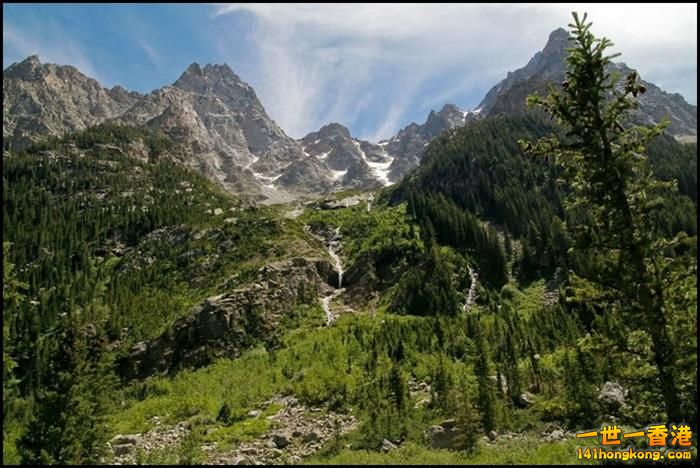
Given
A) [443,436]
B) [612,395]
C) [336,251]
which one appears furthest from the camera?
[336,251]

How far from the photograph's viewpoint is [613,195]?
520 inches

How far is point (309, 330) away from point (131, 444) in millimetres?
29139

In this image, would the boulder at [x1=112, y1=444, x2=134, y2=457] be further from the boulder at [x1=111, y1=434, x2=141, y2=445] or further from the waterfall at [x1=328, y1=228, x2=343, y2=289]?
the waterfall at [x1=328, y1=228, x2=343, y2=289]

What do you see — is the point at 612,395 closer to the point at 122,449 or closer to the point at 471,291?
the point at 122,449

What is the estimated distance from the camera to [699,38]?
11883 millimetres

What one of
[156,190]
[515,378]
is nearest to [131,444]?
[515,378]

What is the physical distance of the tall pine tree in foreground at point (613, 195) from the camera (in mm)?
12484

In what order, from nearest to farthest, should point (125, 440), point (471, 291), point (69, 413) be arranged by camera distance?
point (69, 413) → point (125, 440) → point (471, 291)

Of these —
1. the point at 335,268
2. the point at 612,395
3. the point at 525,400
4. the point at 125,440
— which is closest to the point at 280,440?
the point at 125,440

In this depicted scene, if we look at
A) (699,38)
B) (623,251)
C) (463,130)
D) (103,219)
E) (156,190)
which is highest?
(463,130)

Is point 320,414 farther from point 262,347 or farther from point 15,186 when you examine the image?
point 15,186

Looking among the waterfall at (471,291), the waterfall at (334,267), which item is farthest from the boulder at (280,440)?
the waterfall at (471,291)

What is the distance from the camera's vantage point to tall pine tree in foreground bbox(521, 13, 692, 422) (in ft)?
41.0

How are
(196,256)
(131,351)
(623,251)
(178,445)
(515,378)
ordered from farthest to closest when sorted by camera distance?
(196,256) → (131,351) → (515,378) → (178,445) → (623,251)
